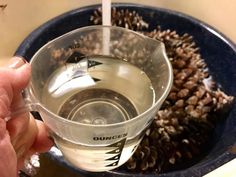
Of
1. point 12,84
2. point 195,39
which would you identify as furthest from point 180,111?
point 12,84

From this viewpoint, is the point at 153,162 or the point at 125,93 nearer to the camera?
the point at 125,93

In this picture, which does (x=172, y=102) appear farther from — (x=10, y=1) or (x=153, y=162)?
(x=10, y=1)

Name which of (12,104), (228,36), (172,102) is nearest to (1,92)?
(12,104)

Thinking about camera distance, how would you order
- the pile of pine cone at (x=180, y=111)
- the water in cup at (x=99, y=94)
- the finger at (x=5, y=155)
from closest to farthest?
1. the finger at (x=5, y=155)
2. the water in cup at (x=99, y=94)
3. the pile of pine cone at (x=180, y=111)

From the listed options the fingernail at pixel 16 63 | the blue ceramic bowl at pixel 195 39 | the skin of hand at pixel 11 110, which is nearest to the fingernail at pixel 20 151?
the skin of hand at pixel 11 110

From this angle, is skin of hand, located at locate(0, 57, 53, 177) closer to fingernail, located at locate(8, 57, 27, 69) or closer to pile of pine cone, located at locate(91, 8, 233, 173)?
fingernail, located at locate(8, 57, 27, 69)

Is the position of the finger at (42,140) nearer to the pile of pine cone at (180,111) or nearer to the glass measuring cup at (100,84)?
the glass measuring cup at (100,84)

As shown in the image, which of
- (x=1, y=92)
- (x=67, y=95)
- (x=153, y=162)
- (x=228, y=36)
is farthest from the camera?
(x=228, y=36)
